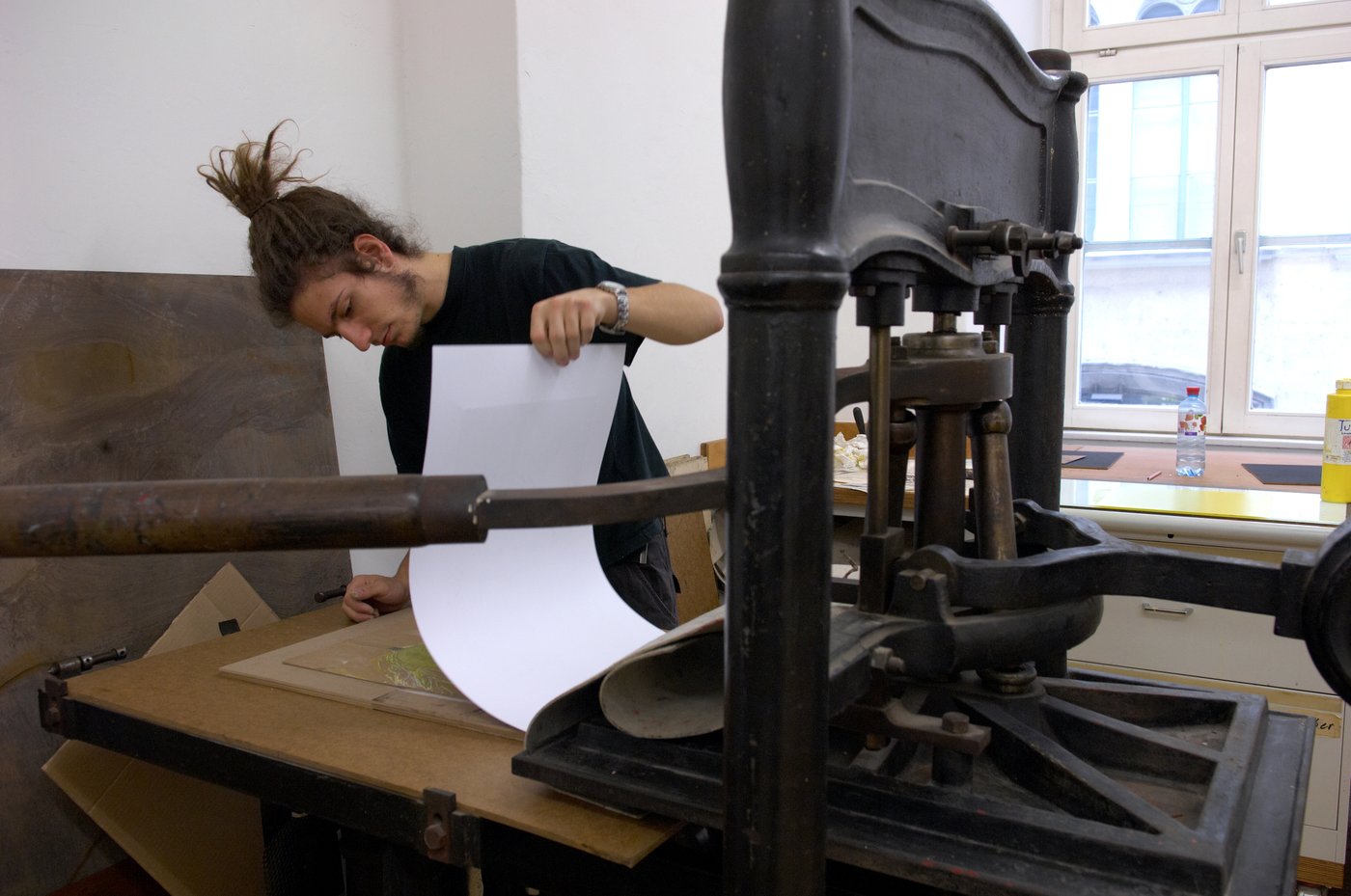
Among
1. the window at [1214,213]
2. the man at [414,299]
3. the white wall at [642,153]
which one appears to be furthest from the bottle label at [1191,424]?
the man at [414,299]

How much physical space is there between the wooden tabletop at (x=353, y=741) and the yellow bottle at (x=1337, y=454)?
6.36 feet

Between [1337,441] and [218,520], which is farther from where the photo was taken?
[1337,441]

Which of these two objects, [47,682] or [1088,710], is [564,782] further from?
[47,682]

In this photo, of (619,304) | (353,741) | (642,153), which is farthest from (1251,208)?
(353,741)

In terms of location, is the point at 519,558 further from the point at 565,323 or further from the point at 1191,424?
the point at 1191,424

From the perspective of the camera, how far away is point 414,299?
1377mm

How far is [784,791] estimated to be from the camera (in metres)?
0.56

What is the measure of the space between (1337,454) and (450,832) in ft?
6.83

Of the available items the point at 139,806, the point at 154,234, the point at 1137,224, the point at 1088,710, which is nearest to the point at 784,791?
the point at 1088,710

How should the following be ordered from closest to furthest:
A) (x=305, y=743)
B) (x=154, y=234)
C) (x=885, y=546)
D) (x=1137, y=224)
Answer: (x=885, y=546)
(x=305, y=743)
(x=154, y=234)
(x=1137, y=224)

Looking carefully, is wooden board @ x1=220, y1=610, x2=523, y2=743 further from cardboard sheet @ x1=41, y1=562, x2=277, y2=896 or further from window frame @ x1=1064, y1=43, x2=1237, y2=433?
window frame @ x1=1064, y1=43, x2=1237, y2=433

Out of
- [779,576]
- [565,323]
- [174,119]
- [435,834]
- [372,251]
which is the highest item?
[174,119]

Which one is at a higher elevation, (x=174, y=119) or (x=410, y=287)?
(x=174, y=119)

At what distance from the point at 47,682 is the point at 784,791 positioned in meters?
0.94
